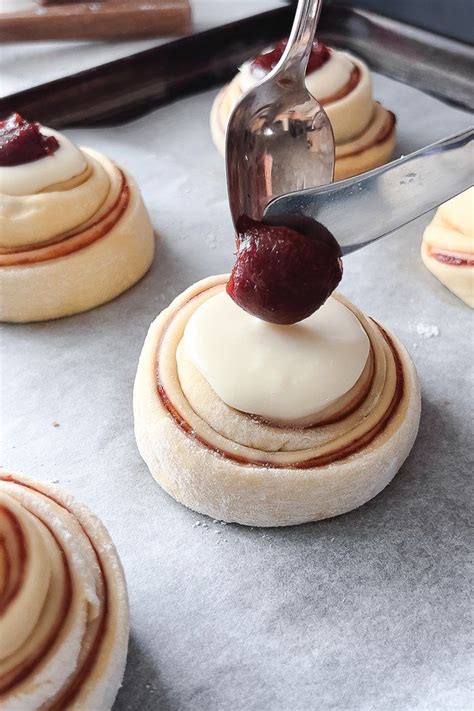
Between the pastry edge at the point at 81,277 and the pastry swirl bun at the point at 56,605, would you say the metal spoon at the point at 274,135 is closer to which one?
the pastry edge at the point at 81,277

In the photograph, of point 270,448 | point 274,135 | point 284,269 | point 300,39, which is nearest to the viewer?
point 284,269

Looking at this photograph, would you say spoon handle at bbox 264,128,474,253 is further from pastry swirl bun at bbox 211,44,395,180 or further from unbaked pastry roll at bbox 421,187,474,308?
pastry swirl bun at bbox 211,44,395,180

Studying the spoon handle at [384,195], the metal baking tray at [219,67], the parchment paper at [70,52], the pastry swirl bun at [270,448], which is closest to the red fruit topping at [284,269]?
the spoon handle at [384,195]

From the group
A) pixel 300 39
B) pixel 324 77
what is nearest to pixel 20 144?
pixel 300 39

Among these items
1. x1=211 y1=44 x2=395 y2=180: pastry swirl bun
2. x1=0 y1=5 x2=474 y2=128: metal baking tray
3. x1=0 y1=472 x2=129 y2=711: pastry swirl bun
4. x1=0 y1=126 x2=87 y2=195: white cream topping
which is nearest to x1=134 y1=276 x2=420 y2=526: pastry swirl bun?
x1=0 y1=472 x2=129 y2=711: pastry swirl bun

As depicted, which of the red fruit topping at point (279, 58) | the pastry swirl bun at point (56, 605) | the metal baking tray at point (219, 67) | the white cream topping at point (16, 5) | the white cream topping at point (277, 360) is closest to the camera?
the pastry swirl bun at point (56, 605)

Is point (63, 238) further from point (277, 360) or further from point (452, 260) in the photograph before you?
point (452, 260)
